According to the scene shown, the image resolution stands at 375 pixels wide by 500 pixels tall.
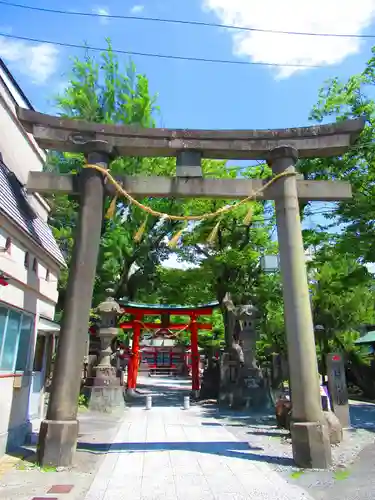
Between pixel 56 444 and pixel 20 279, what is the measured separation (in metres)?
3.34

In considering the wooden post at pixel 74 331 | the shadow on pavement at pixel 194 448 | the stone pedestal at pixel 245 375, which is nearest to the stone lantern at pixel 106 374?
the stone pedestal at pixel 245 375

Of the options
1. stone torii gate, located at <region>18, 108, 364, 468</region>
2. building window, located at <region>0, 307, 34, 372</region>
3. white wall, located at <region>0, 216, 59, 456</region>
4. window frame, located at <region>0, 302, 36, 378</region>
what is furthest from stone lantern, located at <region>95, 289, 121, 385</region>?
stone torii gate, located at <region>18, 108, 364, 468</region>

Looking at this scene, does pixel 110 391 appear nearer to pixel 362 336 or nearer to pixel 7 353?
pixel 7 353

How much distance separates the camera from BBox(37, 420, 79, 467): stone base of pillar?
659cm

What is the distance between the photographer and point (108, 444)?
8727 millimetres

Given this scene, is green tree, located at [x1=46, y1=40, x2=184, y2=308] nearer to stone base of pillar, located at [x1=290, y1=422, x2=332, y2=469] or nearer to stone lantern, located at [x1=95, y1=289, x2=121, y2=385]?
stone lantern, located at [x1=95, y1=289, x2=121, y2=385]

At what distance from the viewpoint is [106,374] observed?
15.8 meters

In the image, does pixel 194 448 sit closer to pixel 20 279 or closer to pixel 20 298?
pixel 20 298

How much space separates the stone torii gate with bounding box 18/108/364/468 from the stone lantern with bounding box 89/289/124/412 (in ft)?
27.6

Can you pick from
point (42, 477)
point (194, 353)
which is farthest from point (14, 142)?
point (194, 353)

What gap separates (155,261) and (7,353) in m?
17.6

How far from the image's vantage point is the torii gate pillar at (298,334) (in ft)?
22.4

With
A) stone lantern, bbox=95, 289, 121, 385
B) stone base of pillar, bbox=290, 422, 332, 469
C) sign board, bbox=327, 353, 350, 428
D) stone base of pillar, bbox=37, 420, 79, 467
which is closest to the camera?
stone base of pillar, bbox=37, 420, 79, 467

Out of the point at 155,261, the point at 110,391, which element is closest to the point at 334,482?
the point at 110,391
